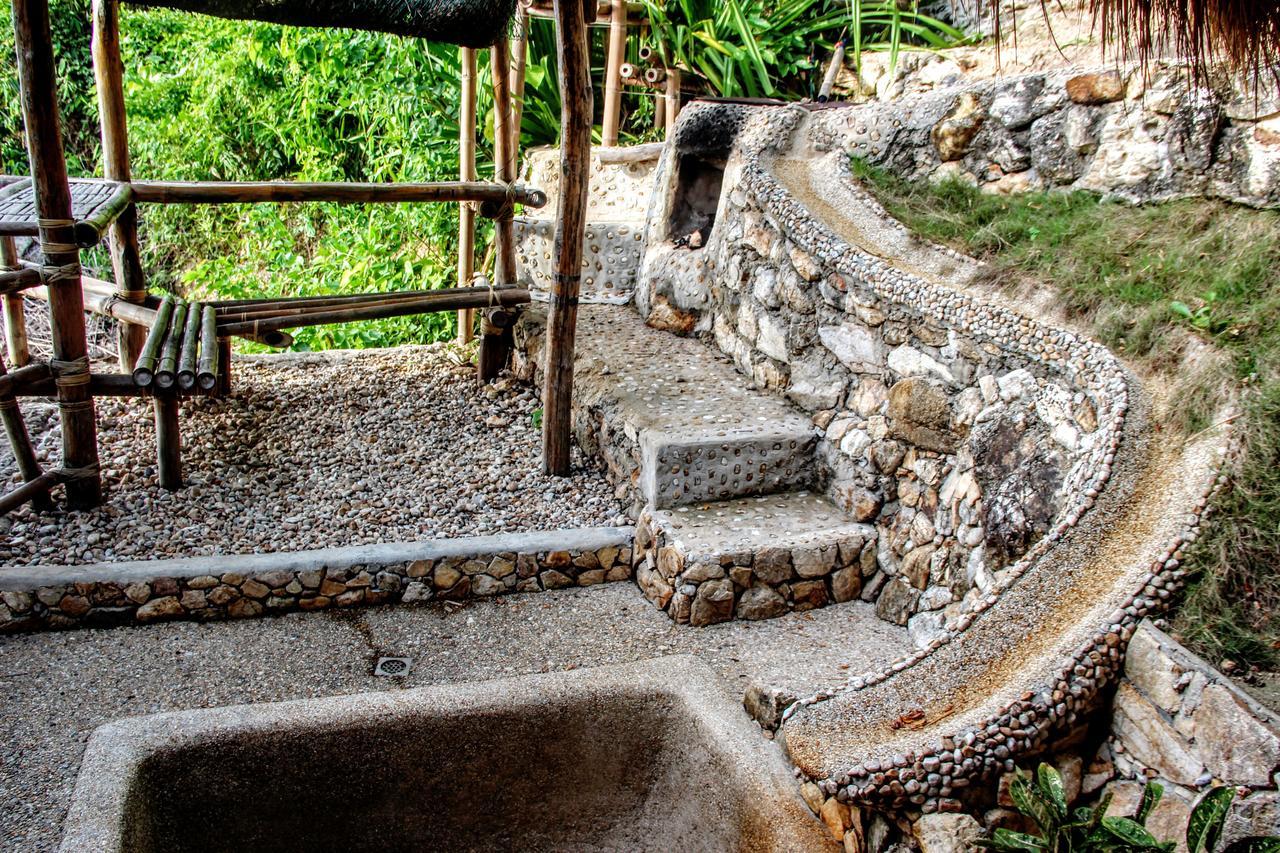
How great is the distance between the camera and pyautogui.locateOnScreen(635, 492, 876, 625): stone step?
359cm

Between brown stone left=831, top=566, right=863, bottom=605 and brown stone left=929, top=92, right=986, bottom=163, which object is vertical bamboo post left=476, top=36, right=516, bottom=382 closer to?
brown stone left=929, top=92, right=986, bottom=163

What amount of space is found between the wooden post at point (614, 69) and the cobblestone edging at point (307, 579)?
9.86 ft

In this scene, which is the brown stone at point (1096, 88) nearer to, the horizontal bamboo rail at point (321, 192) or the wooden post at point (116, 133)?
the horizontal bamboo rail at point (321, 192)

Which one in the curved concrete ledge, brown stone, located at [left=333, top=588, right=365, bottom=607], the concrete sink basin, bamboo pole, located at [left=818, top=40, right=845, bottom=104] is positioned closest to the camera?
the curved concrete ledge

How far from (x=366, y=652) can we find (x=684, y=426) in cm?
149

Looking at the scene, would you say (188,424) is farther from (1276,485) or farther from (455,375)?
(1276,485)

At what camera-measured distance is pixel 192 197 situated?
422cm

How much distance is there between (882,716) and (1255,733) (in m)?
0.83

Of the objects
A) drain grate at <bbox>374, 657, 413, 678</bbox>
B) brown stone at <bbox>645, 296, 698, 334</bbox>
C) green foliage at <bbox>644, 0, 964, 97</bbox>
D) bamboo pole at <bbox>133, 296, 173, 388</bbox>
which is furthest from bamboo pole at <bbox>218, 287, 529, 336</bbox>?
green foliage at <bbox>644, 0, 964, 97</bbox>

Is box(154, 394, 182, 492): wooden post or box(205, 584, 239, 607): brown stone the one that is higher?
box(154, 394, 182, 492): wooden post

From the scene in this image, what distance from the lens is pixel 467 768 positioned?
3043 millimetres

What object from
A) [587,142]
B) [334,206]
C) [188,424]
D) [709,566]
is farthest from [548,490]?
[334,206]

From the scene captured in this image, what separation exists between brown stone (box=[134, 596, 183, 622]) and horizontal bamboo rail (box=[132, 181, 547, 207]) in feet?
5.38

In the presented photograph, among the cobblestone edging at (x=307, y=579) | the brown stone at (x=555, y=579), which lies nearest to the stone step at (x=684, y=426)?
the cobblestone edging at (x=307, y=579)
